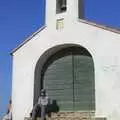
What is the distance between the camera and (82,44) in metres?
18.9

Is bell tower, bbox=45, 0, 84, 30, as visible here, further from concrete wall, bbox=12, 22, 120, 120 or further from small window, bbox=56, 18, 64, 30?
concrete wall, bbox=12, 22, 120, 120

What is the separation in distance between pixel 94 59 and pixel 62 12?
2953mm

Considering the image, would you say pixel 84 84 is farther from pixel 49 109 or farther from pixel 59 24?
pixel 59 24

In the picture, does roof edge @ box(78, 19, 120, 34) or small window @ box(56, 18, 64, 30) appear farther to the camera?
small window @ box(56, 18, 64, 30)

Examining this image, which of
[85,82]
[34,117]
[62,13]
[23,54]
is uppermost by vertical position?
[62,13]

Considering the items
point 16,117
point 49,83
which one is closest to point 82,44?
point 49,83

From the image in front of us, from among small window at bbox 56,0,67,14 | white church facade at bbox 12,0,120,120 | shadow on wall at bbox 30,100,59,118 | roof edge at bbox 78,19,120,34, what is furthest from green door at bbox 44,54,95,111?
small window at bbox 56,0,67,14

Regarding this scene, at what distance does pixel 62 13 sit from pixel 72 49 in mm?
1659

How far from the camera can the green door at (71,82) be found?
19.1m

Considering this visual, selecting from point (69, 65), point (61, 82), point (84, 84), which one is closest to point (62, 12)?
point (69, 65)

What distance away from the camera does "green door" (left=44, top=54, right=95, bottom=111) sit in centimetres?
1906

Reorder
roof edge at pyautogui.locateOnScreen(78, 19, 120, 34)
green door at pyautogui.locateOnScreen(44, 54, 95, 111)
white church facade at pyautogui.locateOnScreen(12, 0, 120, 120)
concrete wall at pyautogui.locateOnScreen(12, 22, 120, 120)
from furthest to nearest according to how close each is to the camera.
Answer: green door at pyautogui.locateOnScreen(44, 54, 95, 111), roof edge at pyautogui.locateOnScreen(78, 19, 120, 34), white church facade at pyautogui.locateOnScreen(12, 0, 120, 120), concrete wall at pyautogui.locateOnScreen(12, 22, 120, 120)

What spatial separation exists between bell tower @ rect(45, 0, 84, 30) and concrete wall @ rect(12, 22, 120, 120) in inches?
9.9

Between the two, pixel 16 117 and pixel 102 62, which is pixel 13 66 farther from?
pixel 102 62
